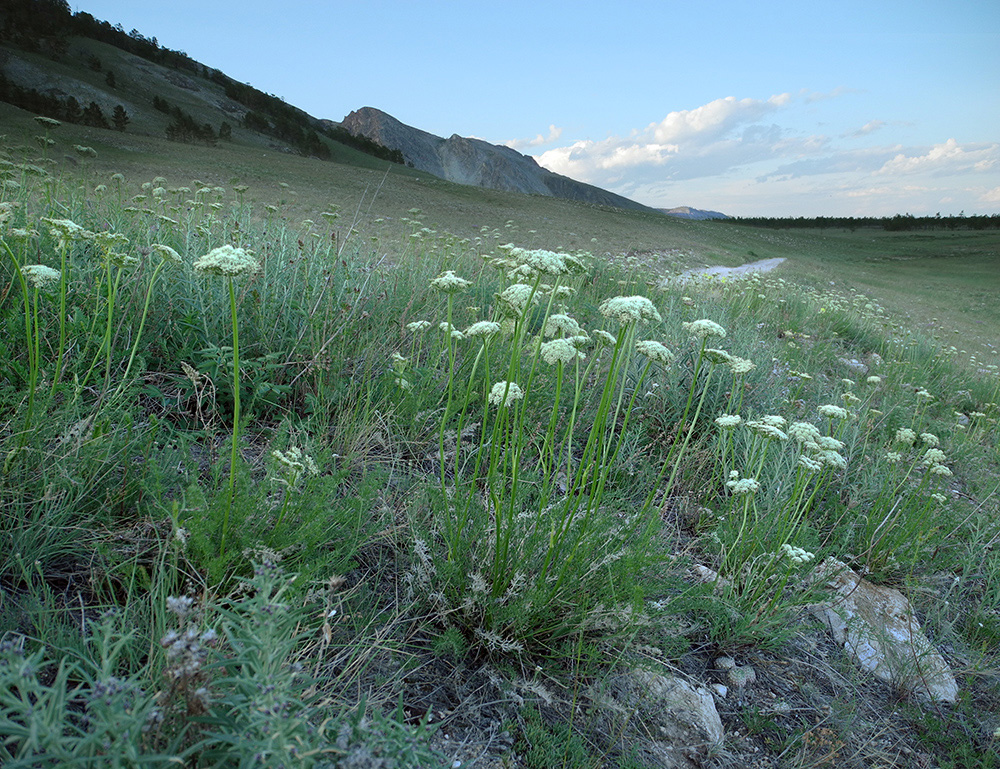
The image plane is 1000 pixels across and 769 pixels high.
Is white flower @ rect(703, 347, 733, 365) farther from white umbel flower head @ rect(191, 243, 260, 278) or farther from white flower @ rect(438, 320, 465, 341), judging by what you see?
white umbel flower head @ rect(191, 243, 260, 278)

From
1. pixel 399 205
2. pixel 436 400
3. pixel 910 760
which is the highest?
pixel 399 205

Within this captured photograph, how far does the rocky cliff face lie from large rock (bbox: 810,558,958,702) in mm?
135193

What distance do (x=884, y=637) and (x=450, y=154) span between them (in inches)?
6443

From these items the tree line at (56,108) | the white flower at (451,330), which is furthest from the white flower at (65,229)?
the tree line at (56,108)

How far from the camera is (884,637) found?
2.50m

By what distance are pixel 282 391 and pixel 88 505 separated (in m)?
1.12

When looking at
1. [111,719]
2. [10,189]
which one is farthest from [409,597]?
[10,189]

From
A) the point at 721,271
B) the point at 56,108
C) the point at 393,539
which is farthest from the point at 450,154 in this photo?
the point at 393,539

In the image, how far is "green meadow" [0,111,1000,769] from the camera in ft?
3.72

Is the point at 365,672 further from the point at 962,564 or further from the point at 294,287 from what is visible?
the point at 962,564

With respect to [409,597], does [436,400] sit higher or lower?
higher

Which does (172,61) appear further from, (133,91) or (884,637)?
(884,637)

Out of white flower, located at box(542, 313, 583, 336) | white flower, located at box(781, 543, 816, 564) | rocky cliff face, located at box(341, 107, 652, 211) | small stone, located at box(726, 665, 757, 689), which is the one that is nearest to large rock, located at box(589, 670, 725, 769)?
small stone, located at box(726, 665, 757, 689)

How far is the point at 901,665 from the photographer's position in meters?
2.36
